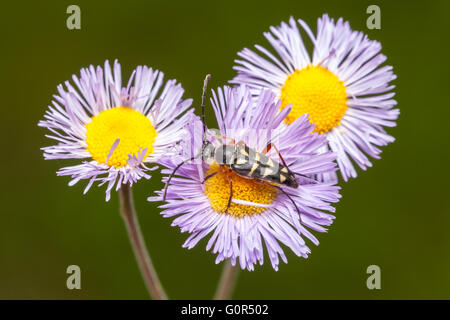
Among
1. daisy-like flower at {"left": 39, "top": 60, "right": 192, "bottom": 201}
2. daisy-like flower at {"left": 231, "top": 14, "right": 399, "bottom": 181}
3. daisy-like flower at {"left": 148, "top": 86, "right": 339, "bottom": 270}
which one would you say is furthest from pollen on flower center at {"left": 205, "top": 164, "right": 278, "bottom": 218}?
daisy-like flower at {"left": 231, "top": 14, "right": 399, "bottom": 181}

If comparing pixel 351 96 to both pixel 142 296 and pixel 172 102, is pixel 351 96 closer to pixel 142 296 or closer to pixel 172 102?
pixel 172 102

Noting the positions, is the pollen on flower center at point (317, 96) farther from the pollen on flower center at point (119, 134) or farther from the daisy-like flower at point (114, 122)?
the pollen on flower center at point (119, 134)

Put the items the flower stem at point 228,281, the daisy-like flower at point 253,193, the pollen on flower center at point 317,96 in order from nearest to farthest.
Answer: the daisy-like flower at point 253,193
the pollen on flower center at point 317,96
the flower stem at point 228,281

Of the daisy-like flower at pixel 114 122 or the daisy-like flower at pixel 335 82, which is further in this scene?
the daisy-like flower at pixel 335 82

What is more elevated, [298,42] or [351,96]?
[298,42]

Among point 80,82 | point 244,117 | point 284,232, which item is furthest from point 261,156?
point 80,82

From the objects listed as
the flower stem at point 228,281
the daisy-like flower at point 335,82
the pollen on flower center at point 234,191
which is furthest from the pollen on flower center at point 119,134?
the flower stem at point 228,281

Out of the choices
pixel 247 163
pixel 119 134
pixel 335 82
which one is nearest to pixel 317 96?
pixel 335 82
